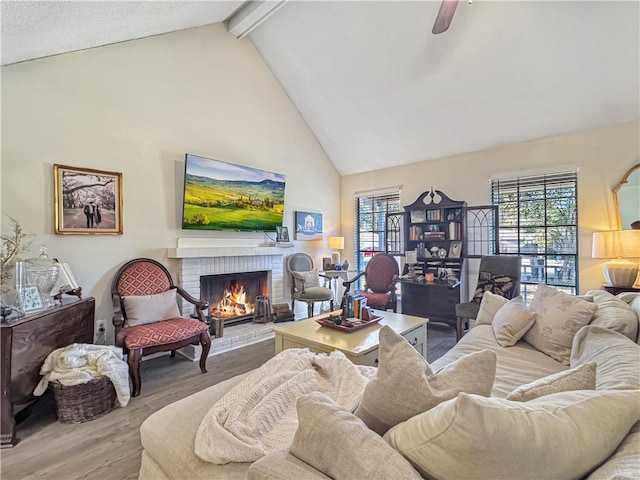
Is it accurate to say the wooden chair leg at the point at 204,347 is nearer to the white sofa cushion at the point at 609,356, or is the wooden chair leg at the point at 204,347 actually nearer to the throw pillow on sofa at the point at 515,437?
the throw pillow on sofa at the point at 515,437

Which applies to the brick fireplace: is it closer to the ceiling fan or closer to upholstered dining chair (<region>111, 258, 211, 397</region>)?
upholstered dining chair (<region>111, 258, 211, 397</region>)

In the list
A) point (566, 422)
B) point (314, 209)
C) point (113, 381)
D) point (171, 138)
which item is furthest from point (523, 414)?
point (314, 209)

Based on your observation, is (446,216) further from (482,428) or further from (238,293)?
(482,428)

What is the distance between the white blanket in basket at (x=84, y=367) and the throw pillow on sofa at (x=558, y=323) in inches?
118

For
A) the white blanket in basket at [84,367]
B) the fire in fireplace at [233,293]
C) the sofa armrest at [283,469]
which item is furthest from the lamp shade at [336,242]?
the sofa armrest at [283,469]

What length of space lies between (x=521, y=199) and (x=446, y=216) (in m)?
0.97

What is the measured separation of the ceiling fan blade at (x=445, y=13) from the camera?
2.21m

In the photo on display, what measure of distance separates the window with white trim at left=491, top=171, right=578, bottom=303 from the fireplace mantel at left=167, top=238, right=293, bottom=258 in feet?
10.4

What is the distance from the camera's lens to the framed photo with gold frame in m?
2.82

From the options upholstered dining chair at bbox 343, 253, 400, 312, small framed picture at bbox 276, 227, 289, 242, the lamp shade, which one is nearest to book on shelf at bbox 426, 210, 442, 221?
upholstered dining chair at bbox 343, 253, 400, 312

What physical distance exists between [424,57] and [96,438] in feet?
15.5

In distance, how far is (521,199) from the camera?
13.8ft

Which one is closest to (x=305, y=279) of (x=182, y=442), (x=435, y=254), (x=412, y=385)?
(x=435, y=254)

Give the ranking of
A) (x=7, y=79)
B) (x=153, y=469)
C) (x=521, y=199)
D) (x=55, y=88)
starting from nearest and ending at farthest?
(x=153, y=469) → (x=7, y=79) → (x=55, y=88) → (x=521, y=199)
